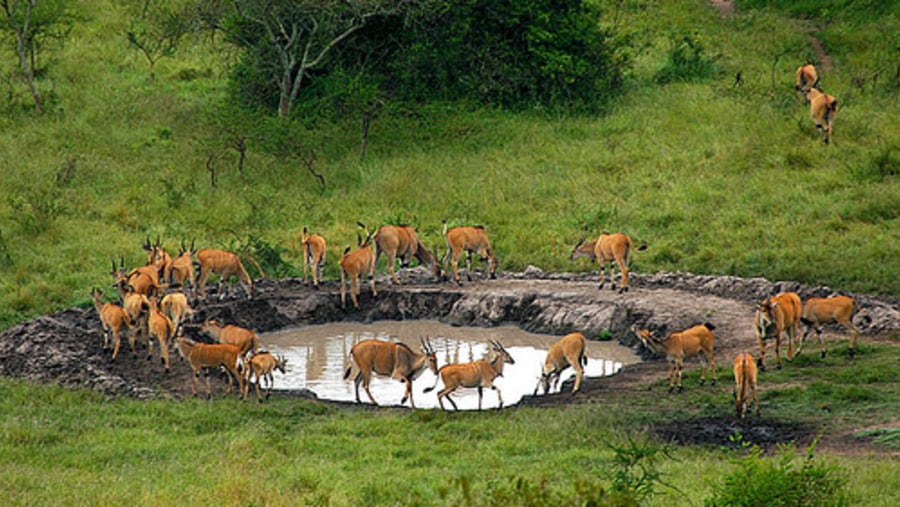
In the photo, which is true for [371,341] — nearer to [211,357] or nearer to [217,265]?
[211,357]

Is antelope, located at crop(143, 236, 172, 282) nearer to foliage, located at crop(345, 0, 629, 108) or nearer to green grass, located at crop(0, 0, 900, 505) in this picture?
green grass, located at crop(0, 0, 900, 505)

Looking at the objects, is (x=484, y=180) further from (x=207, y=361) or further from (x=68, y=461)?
(x=68, y=461)

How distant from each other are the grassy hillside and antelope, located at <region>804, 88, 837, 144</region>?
12.8 inches

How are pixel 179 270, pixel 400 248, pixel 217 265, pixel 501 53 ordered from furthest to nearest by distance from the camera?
pixel 501 53 → pixel 400 248 → pixel 217 265 → pixel 179 270

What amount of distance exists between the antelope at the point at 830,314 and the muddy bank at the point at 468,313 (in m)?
1.04

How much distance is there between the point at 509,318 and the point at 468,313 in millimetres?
666

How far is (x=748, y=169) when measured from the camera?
86.5 ft

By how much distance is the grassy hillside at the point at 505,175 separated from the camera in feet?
73.4

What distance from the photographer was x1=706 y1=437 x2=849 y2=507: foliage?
372 inches

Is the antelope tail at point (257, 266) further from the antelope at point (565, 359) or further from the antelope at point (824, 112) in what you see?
the antelope at point (824, 112)

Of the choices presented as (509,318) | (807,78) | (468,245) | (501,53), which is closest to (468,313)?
(509,318)

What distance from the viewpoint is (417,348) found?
18.6 meters

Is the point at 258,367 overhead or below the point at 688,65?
below

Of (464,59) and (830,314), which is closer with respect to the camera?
(830,314)
